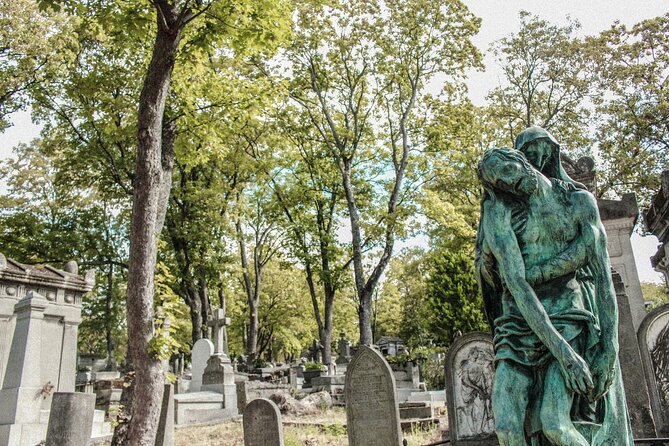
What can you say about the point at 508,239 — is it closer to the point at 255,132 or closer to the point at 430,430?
the point at 430,430

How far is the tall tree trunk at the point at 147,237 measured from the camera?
19.3ft

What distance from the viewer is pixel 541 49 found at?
2372 cm

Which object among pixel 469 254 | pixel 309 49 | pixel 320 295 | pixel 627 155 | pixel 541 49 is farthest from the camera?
pixel 320 295

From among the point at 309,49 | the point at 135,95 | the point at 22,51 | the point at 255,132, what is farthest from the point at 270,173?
the point at 22,51

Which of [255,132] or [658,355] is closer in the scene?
[658,355]

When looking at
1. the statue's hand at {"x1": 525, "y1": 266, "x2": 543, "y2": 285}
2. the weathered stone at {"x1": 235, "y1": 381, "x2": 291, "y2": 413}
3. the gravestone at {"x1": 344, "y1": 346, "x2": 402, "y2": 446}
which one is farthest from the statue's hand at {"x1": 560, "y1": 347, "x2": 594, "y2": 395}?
the weathered stone at {"x1": 235, "y1": 381, "x2": 291, "y2": 413}

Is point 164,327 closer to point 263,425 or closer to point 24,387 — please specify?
point 263,425

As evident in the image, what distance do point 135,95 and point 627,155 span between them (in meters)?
19.3

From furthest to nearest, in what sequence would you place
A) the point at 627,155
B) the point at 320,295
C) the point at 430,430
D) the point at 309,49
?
1. the point at 320,295
2. the point at 627,155
3. the point at 309,49
4. the point at 430,430

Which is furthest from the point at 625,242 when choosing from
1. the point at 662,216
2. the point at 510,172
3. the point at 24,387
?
the point at 24,387

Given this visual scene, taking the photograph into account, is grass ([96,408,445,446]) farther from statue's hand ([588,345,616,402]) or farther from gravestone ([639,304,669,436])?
statue's hand ([588,345,616,402])

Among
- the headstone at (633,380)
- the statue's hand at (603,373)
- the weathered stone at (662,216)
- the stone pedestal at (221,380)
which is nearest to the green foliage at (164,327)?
the statue's hand at (603,373)

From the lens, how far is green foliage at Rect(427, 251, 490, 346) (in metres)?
27.3

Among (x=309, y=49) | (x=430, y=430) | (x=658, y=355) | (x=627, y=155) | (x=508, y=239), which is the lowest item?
(x=430, y=430)
